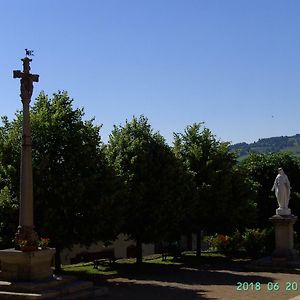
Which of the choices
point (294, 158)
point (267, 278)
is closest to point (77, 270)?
point (267, 278)

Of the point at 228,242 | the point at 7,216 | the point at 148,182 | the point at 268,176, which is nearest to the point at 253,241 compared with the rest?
the point at 228,242

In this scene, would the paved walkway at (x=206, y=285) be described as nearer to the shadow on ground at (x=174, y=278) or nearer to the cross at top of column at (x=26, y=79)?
the shadow on ground at (x=174, y=278)

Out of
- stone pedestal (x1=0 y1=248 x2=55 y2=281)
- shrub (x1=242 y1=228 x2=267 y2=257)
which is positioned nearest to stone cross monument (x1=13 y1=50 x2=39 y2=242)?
stone pedestal (x1=0 y1=248 x2=55 y2=281)

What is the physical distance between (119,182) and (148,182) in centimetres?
335

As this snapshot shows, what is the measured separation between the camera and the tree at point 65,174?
21578 mm

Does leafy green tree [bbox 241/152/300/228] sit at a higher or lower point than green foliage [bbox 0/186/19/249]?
higher

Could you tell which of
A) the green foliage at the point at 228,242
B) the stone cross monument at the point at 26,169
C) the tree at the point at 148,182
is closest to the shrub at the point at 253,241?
the green foliage at the point at 228,242

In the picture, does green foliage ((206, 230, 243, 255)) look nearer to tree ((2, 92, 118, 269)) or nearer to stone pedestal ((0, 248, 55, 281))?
tree ((2, 92, 118, 269))

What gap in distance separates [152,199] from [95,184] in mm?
5256

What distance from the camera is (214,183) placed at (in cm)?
3178

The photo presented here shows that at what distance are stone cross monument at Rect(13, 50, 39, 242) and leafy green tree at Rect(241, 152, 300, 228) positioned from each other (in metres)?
23.6

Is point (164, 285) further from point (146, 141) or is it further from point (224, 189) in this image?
point (224, 189)

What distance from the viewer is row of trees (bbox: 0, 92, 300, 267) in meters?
21.7

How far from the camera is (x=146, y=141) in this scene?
27.7 metres
